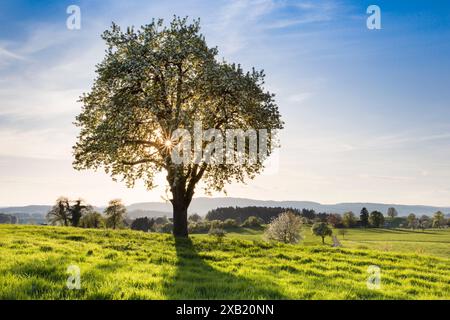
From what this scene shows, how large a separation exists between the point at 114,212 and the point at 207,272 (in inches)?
3476

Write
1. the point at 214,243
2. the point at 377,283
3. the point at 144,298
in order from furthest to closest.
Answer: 1. the point at 214,243
2. the point at 377,283
3. the point at 144,298

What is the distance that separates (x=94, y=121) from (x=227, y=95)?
10.6 metres

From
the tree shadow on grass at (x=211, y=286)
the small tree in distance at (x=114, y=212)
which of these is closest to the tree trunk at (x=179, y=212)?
the tree shadow on grass at (x=211, y=286)

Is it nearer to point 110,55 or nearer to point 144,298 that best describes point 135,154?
point 110,55

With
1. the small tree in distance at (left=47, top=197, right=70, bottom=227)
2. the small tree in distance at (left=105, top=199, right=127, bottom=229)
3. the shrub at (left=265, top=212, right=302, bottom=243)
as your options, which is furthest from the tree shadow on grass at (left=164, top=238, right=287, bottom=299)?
the shrub at (left=265, top=212, right=302, bottom=243)

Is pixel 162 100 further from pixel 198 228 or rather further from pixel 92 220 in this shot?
pixel 198 228

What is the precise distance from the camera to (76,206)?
85.0m

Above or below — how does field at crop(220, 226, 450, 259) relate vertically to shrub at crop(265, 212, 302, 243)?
below

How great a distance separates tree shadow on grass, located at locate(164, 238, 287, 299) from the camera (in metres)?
12.5

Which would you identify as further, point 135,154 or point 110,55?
point 135,154

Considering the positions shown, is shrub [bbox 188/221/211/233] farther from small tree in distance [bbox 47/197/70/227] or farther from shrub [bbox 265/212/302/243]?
small tree in distance [bbox 47/197/70/227]

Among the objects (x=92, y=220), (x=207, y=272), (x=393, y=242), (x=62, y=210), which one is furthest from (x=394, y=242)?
(x=207, y=272)

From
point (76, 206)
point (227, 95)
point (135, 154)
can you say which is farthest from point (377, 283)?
point (76, 206)

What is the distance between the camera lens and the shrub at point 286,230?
109 meters
